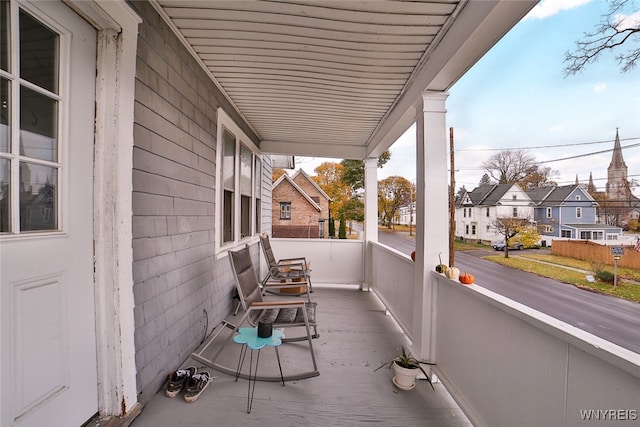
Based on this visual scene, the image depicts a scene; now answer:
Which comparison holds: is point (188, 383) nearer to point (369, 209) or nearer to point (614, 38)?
point (614, 38)

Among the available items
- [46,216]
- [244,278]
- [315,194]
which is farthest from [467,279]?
[315,194]

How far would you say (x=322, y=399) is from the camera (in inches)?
76.5

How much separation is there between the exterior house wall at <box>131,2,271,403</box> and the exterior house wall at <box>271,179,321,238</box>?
533 inches

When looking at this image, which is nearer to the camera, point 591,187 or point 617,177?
point 617,177

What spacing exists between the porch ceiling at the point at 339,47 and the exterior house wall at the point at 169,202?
0.87ft

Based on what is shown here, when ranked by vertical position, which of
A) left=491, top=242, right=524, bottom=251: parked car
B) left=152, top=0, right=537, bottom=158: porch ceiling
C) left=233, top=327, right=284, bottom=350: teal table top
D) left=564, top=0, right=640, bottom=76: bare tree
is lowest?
left=233, top=327, right=284, bottom=350: teal table top

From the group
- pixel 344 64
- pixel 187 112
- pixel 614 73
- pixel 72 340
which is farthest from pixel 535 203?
pixel 72 340

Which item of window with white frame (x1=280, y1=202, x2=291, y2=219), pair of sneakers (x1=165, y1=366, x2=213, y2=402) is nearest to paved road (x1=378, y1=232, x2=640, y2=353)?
pair of sneakers (x1=165, y1=366, x2=213, y2=402)

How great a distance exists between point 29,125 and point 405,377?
8.70 ft

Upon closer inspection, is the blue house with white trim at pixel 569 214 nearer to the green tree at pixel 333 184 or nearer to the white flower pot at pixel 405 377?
the white flower pot at pixel 405 377

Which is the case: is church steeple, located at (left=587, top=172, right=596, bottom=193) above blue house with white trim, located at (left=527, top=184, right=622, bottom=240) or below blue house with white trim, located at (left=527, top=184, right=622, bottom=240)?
above

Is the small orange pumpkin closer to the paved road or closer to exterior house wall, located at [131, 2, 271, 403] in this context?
the paved road

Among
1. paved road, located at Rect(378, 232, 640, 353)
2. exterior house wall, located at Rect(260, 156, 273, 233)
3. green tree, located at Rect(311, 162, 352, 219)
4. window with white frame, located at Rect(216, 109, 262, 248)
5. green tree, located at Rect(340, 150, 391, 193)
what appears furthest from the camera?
green tree, located at Rect(311, 162, 352, 219)

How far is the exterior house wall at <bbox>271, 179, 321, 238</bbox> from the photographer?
16406 millimetres
